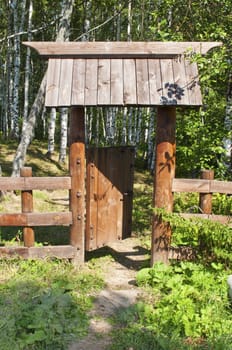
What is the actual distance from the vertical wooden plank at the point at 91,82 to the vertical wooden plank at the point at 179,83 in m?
1.14

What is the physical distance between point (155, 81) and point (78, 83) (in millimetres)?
1144

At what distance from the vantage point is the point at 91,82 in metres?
5.43

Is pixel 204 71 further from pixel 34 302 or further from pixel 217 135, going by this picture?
pixel 34 302

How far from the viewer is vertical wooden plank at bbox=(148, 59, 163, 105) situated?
5266 millimetres

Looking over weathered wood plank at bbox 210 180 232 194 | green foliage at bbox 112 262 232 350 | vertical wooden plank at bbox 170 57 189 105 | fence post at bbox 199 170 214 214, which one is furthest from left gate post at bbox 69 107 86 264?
weathered wood plank at bbox 210 180 232 194

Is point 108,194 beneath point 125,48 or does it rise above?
beneath

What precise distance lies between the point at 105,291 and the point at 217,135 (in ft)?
14.1

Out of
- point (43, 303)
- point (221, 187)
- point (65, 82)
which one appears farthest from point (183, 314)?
point (65, 82)

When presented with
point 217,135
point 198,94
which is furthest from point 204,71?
point 217,135

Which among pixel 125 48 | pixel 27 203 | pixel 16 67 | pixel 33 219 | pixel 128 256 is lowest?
pixel 128 256

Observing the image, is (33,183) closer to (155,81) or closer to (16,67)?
(155,81)

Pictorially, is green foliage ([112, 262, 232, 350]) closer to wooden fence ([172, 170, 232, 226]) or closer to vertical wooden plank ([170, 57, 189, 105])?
wooden fence ([172, 170, 232, 226])

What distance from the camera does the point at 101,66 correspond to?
18.3ft

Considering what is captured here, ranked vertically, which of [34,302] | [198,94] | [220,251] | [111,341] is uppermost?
[198,94]
